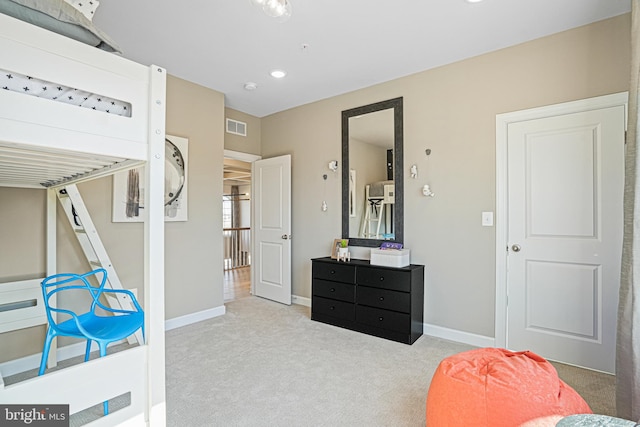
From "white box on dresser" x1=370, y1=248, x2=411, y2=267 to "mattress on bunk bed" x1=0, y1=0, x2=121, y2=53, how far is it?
2735 mm

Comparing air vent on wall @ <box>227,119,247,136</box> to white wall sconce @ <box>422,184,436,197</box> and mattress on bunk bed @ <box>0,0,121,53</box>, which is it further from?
mattress on bunk bed @ <box>0,0,121,53</box>

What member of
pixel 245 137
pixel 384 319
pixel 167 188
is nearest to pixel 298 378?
pixel 384 319

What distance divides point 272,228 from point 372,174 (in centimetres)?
172

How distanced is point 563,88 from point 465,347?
7.66 feet

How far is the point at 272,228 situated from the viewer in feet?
15.1

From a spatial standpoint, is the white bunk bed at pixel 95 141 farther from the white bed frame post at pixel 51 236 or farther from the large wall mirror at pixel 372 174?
the large wall mirror at pixel 372 174

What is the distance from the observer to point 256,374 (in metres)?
2.40

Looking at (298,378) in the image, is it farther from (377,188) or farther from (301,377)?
(377,188)

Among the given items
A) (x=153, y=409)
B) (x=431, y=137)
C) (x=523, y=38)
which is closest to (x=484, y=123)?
(x=431, y=137)

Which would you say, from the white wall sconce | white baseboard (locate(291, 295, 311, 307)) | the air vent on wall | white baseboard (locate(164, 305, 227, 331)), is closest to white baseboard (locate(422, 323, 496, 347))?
the white wall sconce

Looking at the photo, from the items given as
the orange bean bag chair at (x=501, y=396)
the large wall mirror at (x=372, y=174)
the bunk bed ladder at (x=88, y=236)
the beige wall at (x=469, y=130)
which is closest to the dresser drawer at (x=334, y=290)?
the large wall mirror at (x=372, y=174)

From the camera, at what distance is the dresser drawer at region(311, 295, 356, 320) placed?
134 inches

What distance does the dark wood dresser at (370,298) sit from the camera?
3.04 metres

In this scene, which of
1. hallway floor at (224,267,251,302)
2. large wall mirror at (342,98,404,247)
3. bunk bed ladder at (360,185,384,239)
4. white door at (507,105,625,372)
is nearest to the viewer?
white door at (507,105,625,372)
